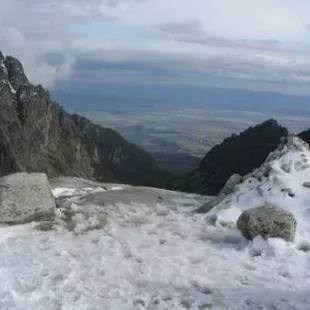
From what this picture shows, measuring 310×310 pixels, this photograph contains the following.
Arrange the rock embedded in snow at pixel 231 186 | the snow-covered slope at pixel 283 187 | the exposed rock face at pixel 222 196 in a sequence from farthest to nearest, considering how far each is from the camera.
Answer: the rock embedded in snow at pixel 231 186 < the exposed rock face at pixel 222 196 < the snow-covered slope at pixel 283 187

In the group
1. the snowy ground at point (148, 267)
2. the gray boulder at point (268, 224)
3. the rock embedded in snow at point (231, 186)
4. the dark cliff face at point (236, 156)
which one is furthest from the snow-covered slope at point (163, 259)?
the dark cliff face at point (236, 156)

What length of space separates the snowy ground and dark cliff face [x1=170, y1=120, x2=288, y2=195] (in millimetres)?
144970

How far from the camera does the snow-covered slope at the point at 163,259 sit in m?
12.8

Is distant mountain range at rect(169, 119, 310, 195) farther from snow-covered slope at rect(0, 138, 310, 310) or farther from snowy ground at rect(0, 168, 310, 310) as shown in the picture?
snowy ground at rect(0, 168, 310, 310)

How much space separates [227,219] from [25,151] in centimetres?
16964

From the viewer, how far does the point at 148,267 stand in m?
14.9

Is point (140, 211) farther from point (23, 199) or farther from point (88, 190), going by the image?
point (88, 190)

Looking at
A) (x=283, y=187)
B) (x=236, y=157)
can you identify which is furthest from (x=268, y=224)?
(x=236, y=157)

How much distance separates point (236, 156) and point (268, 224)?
165832 millimetres

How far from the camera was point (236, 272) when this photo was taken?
1451 centimetres

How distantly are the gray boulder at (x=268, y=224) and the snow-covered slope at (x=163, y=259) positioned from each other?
300 millimetres

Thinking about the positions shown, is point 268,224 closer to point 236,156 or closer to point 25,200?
point 25,200

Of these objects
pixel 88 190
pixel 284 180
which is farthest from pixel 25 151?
pixel 284 180

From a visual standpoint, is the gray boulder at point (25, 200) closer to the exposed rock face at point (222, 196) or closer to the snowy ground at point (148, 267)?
the snowy ground at point (148, 267)
